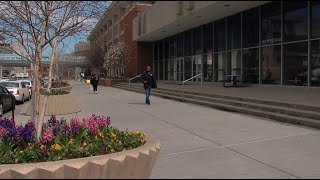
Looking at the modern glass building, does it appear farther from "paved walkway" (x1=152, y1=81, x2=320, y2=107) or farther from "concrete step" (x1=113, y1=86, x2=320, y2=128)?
"concrete step" (x1=113, y1=86, x2=320, y2=128)

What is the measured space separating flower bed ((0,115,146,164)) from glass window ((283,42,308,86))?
48.5ft

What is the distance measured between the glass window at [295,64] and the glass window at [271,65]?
1.86 ft

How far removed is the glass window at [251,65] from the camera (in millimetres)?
24141

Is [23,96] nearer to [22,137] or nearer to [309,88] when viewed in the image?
[309,88]

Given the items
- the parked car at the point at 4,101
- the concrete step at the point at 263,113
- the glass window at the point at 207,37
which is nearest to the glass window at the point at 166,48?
the glass window at the point at 207,37

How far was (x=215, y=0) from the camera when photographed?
326 cm

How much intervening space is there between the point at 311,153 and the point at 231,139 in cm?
197

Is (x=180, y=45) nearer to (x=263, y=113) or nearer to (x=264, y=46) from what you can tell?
(x=264, y=46)

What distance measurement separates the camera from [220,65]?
95.3 feet

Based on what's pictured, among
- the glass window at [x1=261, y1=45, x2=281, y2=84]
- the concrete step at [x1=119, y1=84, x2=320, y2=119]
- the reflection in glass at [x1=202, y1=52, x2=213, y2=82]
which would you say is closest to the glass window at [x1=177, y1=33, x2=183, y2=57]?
the reflection in glass at [x1=202, y1=52, x2=213, y2=82]

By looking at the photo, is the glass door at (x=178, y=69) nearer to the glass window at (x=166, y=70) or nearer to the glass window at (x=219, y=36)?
the glass window at (x=166, y=70)

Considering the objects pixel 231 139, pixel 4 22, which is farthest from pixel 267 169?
pixel 4 22

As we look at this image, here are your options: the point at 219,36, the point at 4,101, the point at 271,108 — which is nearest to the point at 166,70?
the point at 219,36

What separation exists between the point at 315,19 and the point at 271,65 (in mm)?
3823
